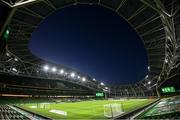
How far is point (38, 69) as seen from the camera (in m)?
49.8

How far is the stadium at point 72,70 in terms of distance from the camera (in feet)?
50.8

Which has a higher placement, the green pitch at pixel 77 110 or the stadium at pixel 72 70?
the stadium at pixel 72 70

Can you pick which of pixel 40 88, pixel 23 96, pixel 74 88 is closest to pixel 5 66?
pixel 23 96

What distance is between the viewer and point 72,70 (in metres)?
66.9

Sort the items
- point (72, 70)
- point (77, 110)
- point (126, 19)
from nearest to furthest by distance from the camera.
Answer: point (77, 110)
point (126, 19)
point (72, 70)

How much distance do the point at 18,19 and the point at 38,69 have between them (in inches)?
1143

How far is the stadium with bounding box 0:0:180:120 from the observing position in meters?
15.5

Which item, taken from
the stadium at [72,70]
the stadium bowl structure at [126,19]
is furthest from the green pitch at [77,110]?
the stadium bowl structure at [126,19]

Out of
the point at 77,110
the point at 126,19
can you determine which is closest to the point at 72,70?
the point at 77,110

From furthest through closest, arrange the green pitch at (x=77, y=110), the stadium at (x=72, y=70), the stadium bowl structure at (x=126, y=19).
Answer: the stadium bowl structure at (x=126, y=19) → the green pitch at (x=77, y=110) → the stadium at (x=72, y=70)

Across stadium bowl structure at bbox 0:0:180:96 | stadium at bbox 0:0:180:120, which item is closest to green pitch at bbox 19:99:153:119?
stadium at bbox 0:0:180:120

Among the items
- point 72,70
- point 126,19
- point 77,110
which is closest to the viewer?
point 77,110

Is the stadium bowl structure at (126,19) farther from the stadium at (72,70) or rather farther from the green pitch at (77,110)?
the green pitch at (77,110)

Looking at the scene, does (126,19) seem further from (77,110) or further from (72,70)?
(72,70)
